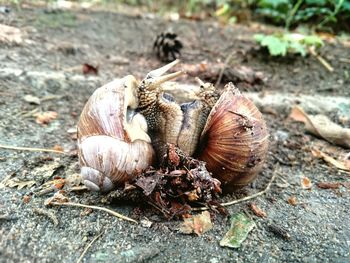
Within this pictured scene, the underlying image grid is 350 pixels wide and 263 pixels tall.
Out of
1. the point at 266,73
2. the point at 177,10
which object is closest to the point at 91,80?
the point at 266,73

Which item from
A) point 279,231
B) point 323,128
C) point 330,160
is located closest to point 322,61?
point 323,128

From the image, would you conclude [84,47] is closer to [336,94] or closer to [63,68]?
[63,68]

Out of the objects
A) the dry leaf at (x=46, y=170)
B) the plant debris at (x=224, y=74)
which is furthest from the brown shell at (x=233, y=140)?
the plant debris at (x=224, y=74)

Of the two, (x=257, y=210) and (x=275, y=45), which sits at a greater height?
(x=275, y=45)

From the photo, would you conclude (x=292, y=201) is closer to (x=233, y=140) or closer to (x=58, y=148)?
(x=233, y=140)

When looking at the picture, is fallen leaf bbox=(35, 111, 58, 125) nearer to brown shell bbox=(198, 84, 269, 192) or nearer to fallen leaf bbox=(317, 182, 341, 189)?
brown shell bbox=(198, 84, 269, 192)

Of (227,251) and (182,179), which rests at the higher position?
(182,179)

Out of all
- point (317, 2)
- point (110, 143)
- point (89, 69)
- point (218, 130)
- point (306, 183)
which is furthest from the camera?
point (317, 2)
